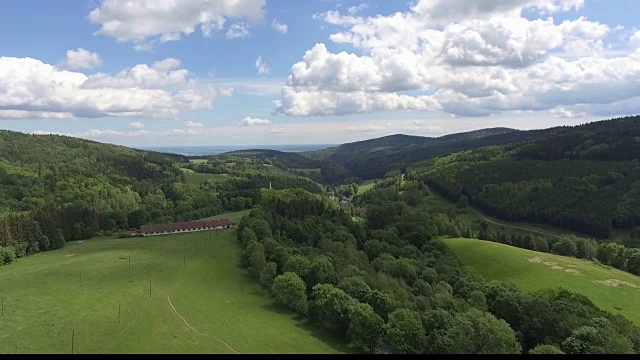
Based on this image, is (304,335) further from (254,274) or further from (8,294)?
(8,294)

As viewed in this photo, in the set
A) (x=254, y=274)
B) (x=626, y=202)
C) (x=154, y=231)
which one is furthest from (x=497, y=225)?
(x=154, y=231)

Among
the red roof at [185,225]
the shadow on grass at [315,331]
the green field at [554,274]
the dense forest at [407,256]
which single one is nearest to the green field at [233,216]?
the dense forest at [407,256]

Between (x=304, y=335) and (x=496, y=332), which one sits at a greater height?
(x=496, y=332)

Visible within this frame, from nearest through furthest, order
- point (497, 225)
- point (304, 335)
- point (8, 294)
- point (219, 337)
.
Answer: point (219, 337)
point (304, 335)
point (8, 294)
point (497, 225)

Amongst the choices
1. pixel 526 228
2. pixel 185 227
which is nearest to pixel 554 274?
pixel 526 228

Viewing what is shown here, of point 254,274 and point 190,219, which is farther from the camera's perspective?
point 190,219

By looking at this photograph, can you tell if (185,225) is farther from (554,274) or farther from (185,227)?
(554,274)

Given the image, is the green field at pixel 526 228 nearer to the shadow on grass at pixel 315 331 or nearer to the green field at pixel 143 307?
the green field at pixel 143 307

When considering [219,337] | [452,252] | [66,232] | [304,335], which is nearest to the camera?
[219,337]

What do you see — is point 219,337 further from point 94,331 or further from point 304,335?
point 94,331
